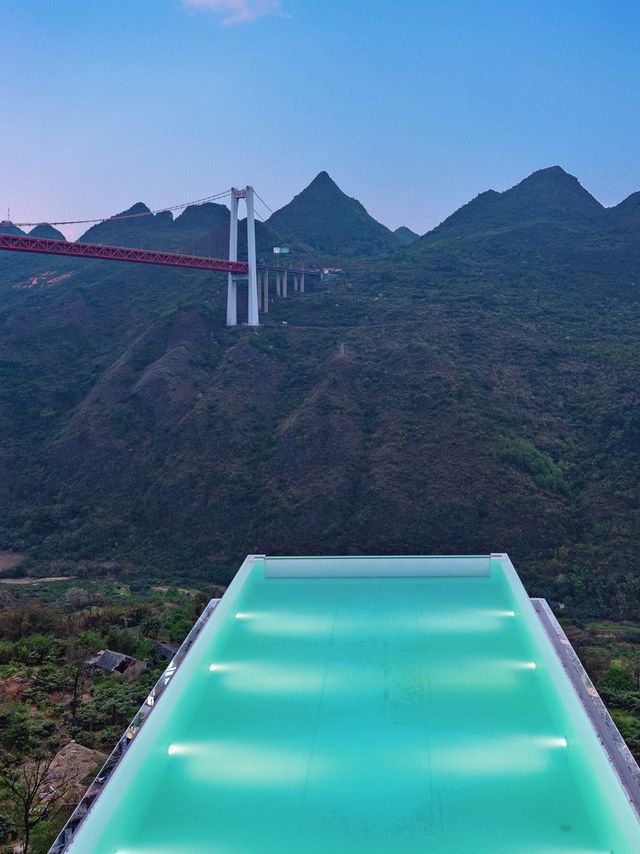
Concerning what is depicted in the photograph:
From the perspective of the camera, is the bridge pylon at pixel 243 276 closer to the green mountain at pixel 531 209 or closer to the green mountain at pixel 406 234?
the green mountain at pixel 531 209

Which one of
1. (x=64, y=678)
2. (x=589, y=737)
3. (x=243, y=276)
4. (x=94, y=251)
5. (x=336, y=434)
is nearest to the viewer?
(x=589, y=737)

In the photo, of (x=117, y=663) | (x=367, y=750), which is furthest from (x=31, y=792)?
(x=117, y=663)

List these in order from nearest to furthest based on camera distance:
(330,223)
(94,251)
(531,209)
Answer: (94,251), (531,209), (330,223)

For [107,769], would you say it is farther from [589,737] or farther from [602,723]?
[602,723]

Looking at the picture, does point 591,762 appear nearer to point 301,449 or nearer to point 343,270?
point 301,449

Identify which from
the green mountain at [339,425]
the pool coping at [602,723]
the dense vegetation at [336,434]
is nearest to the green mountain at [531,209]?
the dense vegetation at [336,434]

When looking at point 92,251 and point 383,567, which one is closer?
point 383,567
